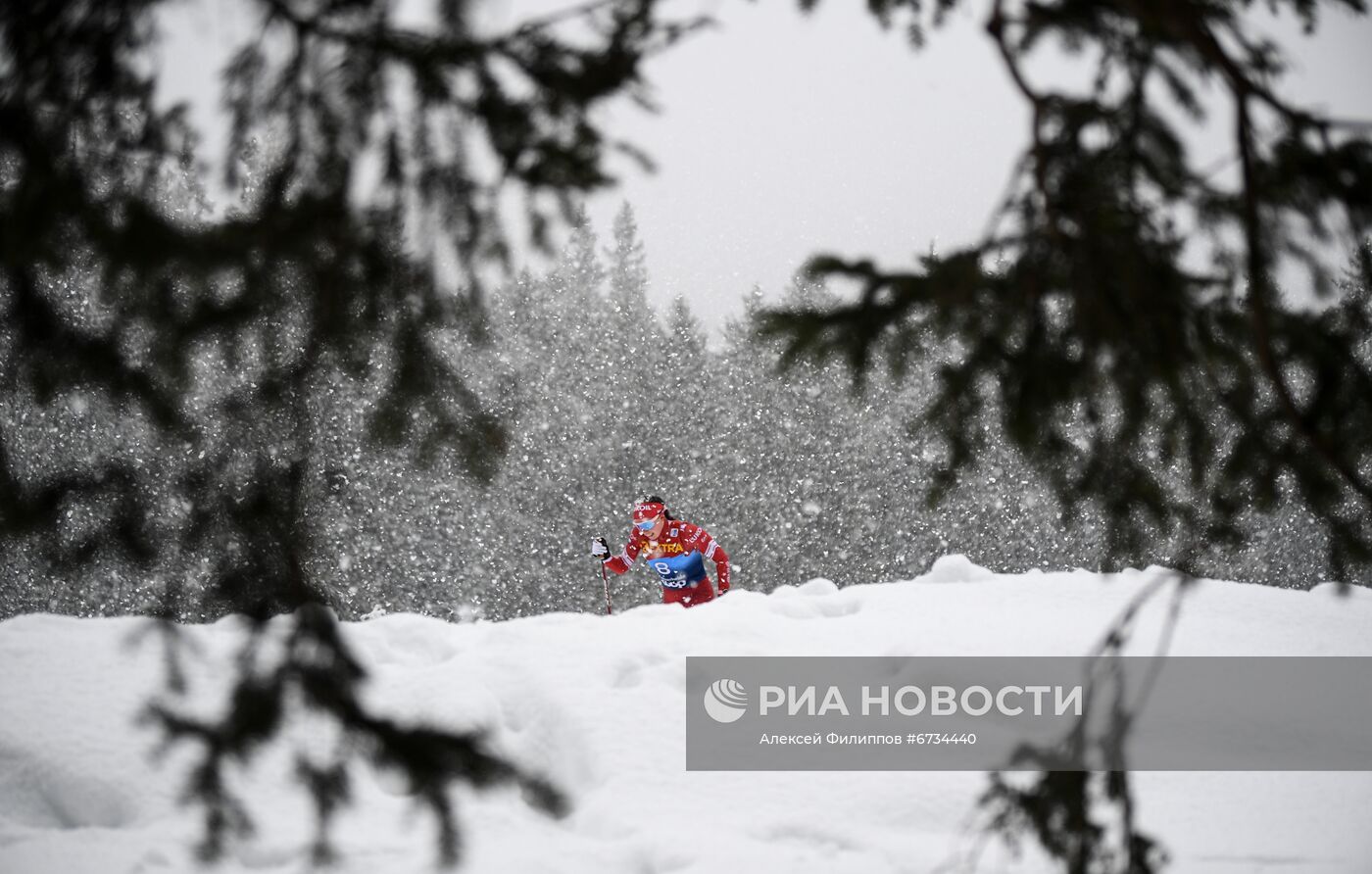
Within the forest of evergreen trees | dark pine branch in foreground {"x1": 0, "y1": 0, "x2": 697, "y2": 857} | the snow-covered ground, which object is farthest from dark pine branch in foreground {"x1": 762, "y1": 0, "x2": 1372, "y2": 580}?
the forest of evergreen trees

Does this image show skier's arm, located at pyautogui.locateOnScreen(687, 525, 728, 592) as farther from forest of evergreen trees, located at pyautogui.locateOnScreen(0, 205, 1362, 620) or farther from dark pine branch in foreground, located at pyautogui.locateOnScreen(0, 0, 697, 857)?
forest of evergreen trees, located at pyautogui.locateOnScreen(0, 205, 1362, 620)

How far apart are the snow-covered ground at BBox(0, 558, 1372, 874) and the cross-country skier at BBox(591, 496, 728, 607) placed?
3810 millimetres

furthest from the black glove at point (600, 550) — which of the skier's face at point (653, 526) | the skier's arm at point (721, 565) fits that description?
the skier's arm at point (721, 565)

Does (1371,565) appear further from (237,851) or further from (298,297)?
(237,851)

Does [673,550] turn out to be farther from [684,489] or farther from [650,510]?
[684,489]

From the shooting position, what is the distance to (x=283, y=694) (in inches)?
68.5

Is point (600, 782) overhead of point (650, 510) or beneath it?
beneath

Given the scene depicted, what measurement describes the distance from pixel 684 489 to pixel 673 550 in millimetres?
9282

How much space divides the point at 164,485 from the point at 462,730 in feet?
2.85

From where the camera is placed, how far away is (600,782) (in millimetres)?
3949

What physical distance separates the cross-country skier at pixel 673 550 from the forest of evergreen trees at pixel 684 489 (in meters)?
8.54

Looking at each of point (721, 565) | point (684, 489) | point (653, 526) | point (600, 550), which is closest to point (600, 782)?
point (721, 565)

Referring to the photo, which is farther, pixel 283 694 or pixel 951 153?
pixel 951 153

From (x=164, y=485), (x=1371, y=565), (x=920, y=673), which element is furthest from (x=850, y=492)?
(x=164, y=485)
